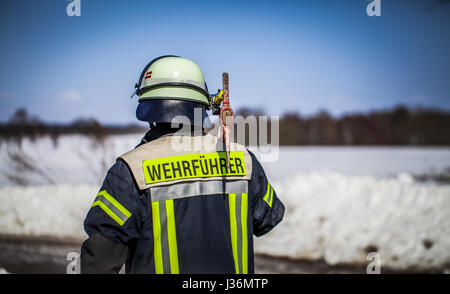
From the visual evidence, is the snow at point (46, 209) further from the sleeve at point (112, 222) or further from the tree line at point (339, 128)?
the sleeve at point (112, 222)

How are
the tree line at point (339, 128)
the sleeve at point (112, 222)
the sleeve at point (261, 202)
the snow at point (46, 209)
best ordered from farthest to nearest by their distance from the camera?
1. the tree line at point (339, 128)
2. the snow at point (46, 209)
3. the sleeve at point (261, 202)
4. the sleeve at point (112, 222)

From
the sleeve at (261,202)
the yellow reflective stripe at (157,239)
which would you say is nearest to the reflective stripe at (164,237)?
the yellow reflective stripe at (157,239)

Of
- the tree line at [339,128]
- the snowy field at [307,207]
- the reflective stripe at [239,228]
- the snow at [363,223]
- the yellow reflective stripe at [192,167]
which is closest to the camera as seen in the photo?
the yellow reflective stripe at [192,167]

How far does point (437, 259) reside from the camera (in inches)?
227

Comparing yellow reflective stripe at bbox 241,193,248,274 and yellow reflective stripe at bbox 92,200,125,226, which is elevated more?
yellow reflective stripe at bbox 92,200,125,226

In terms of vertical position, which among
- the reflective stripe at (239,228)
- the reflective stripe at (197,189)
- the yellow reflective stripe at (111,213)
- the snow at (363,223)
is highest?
the reflective stripe at (197,189)

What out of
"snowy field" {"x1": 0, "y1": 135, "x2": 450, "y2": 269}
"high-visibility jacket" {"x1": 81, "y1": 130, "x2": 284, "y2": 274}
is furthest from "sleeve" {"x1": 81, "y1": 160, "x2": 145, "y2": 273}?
"snowy field" {"x1": 0, "y1": 135, "x2": 450, "y2": 269}

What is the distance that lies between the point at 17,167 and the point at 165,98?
10.4m

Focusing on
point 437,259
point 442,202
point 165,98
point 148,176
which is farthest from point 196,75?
point 442,202

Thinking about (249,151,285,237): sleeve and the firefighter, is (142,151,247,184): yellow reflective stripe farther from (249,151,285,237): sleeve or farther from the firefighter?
(249,151,285,237): sleeve

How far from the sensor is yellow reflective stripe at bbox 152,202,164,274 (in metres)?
1.98

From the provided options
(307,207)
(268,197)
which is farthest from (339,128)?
(268,197)

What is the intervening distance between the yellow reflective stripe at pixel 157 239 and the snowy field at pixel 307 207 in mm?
4675

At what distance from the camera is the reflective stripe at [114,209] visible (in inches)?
75.2
